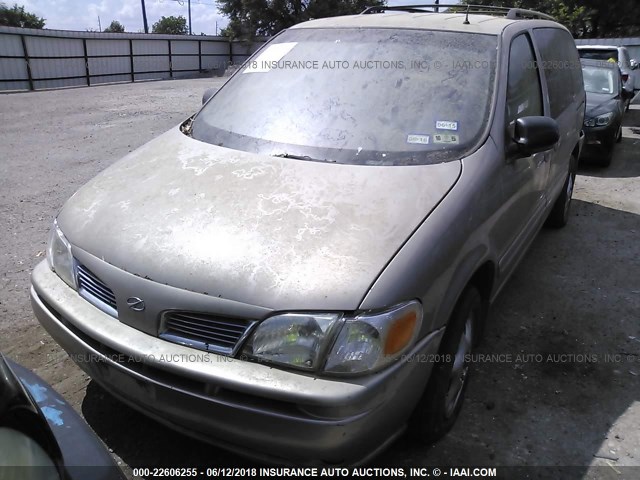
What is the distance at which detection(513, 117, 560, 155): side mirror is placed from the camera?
2740mm

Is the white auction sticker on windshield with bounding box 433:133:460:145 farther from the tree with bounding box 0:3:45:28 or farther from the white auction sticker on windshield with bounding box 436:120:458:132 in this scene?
the tree with bounding box 0:3:45:28

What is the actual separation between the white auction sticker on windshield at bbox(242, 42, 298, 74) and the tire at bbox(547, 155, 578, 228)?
290 centimetres

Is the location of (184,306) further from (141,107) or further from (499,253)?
(141,107)

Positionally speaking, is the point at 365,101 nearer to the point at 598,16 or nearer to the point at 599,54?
the point at 599,54

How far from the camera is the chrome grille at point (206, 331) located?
1912 millimetres

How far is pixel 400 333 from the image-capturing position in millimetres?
1912

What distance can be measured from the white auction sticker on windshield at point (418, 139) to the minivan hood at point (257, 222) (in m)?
0.22

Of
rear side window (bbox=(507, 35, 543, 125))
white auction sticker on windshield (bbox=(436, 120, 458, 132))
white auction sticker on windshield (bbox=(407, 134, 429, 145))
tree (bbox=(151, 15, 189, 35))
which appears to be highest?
rear side window (bbox=(507, 35, 543, 125))

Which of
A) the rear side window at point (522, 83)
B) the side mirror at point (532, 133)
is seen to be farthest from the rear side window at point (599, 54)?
the side mirror at point (532, 133)

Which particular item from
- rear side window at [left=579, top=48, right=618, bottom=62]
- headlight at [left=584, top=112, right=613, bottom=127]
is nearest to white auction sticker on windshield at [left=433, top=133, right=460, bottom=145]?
headlight at [left=584, top=112, right=613, bottom=127]

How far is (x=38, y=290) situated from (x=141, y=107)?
10.4m

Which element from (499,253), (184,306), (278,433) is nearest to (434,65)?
(499,253)

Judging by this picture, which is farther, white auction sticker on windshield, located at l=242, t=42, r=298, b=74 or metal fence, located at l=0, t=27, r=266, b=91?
metal fence, located at l=0, t=27, r=266, b=91

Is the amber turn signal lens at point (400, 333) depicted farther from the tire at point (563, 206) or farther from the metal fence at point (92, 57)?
the metal fence at point (92, 57)
